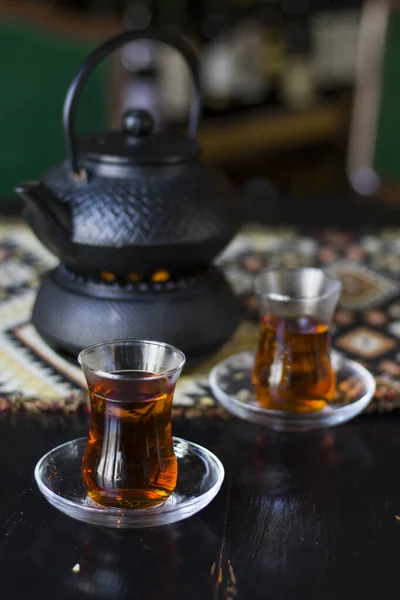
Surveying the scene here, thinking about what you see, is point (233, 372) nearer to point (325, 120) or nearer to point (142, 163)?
point (142, 163)

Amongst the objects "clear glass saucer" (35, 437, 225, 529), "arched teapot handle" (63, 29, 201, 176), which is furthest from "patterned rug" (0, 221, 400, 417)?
"arched teapot handle" (63, 29, 201, 176)

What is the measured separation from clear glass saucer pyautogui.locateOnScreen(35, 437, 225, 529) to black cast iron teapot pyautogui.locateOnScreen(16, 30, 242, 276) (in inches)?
8.6

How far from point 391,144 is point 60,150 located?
53.3 inches

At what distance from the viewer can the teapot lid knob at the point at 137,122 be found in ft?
2.82

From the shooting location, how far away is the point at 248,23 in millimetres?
2773

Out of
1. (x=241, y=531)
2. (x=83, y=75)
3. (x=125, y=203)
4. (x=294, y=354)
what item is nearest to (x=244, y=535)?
(x=241, y=531)

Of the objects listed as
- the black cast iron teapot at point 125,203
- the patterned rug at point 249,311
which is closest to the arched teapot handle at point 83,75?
the black cast iron teapot at point 125,203

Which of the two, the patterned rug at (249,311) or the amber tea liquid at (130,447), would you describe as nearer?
the amber tea liquid at (130,447)

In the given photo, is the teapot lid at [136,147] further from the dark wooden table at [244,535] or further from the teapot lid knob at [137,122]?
the dark wooden table at [244,535]

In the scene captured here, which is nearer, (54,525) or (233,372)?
(54,525)

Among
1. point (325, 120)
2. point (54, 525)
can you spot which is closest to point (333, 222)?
point (54, 525)

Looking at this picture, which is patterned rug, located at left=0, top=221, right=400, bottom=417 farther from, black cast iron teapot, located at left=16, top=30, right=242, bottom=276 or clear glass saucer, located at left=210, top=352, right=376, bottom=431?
black cast iron teapot, located at left=16, top=30, right=242, bottom=276

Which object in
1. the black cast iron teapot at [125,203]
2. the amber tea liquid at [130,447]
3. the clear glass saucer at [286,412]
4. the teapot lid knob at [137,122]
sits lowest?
the clear glass saucer at [286,412]

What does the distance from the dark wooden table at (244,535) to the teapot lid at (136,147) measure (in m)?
0.28
